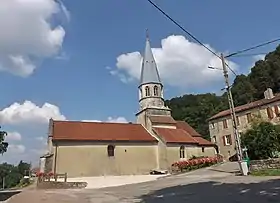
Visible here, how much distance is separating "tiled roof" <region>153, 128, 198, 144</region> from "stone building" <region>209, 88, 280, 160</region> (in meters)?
7.51

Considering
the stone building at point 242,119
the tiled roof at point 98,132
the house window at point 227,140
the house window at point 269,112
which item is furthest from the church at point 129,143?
the house window at point 269,112

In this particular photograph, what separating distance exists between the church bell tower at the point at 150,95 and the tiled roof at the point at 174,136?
315cm

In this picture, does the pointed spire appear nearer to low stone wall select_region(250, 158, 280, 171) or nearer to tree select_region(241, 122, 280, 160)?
tree select_region(241, 122, 280, 160)

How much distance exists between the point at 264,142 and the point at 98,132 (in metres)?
21.8

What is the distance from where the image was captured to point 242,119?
4712cm

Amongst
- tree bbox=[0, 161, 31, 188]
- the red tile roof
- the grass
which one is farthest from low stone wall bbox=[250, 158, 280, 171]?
tree bbox=[0, 161, 31, 188]

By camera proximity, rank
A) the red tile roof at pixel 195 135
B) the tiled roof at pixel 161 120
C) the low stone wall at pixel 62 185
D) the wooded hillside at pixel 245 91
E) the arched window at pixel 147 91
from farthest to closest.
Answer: the wooded hillside at pixel 245 91, the arched window at pixel 147 91, the red tile roof at pixel 195 135, the tiled roof at pixel 161 120, the low stone wall at pixel 62 185

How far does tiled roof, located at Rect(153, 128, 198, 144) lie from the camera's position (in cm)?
4197

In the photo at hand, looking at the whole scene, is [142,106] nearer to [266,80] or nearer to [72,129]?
[72,129]

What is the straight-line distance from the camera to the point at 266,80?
66688 millimetres

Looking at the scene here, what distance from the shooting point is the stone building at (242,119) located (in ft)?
140

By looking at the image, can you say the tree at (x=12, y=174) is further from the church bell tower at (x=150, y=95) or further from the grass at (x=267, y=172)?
the grass at (x=267, y=172)

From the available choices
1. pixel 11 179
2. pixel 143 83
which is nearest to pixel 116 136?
pixel 143 83

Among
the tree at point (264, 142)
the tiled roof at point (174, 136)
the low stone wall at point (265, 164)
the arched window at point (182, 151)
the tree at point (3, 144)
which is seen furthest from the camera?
the arched window at point (182, 151)
